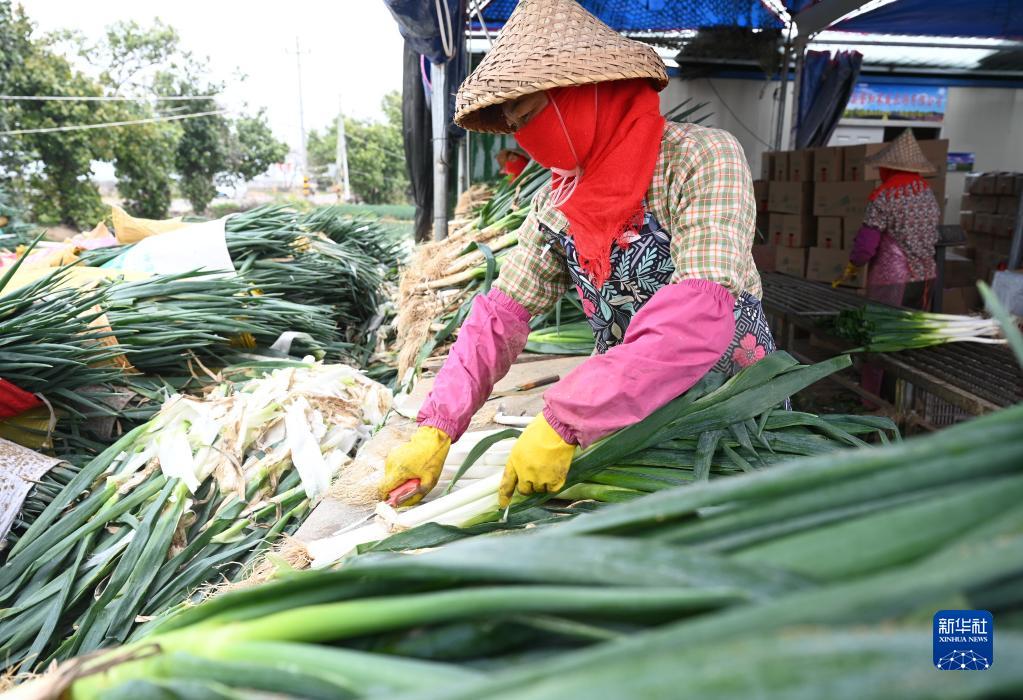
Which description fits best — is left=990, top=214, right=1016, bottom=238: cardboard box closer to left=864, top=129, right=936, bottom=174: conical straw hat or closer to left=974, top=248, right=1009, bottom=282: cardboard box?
left=974, top=248, right=1009, bottom=282: cardboard box

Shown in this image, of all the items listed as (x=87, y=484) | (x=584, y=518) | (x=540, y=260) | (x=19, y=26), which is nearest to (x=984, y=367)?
(x=540, y=260)

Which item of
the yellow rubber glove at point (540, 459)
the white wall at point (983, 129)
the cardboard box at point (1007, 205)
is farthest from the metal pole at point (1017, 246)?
the white wall at point (983, 129)

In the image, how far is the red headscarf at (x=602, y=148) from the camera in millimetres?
1612

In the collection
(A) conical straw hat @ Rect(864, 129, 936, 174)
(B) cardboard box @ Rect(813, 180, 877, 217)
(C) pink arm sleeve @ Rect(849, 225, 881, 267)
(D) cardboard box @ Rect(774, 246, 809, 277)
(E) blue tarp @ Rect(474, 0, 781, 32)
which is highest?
(E) blue tarp @ Rect(474, 0, 781, 32)

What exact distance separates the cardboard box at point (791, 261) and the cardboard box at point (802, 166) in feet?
2.28

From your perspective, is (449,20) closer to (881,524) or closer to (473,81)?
(473,81)

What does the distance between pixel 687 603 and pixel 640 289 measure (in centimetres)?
137

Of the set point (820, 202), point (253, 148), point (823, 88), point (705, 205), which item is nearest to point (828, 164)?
point (820, 202)

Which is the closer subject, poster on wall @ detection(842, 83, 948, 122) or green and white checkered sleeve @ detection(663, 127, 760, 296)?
green and white checkered sleeve @ detection(663, 127, 760, 296)

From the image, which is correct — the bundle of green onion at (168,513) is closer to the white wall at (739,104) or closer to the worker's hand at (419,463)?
the worker's hand at (419,463)

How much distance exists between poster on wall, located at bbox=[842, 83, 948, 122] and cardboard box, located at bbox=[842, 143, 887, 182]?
16.9 ft

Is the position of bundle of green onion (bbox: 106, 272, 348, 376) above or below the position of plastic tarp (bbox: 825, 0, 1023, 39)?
below

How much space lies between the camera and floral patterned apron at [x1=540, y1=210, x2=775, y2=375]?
1.73 m

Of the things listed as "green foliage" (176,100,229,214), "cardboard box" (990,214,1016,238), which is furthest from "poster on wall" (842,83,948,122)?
"green foliage" (176,100,229,214)
